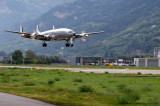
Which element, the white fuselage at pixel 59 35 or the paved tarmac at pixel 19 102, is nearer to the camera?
the paved tarmac at pixel 19 102

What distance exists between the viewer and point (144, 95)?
35.2 metres

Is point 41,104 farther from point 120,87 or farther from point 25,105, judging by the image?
point 120,87

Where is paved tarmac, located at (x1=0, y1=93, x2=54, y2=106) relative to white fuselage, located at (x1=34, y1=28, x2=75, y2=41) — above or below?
below

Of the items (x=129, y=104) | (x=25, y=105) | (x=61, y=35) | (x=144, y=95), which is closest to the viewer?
(x=25, y=105)

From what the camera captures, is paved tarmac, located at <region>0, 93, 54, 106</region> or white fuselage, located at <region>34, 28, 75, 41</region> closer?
paved tarmac, located at <region>0, 93, 54, 106</region>

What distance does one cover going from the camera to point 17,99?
30.8m

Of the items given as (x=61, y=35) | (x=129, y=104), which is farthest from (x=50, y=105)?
(x=61, y=35)

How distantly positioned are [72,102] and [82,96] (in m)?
5.07

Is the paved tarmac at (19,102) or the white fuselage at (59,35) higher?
the white fuselage at (59,35)

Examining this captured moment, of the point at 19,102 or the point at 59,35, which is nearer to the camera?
the point at 19,102

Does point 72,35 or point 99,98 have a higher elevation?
point 72,35

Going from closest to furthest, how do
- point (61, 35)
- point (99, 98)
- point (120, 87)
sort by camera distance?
point (99, 98)
point (120, 87)
point (61, 35)

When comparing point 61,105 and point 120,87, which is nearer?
point 61,105

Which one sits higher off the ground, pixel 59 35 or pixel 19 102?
pixel 59 35
